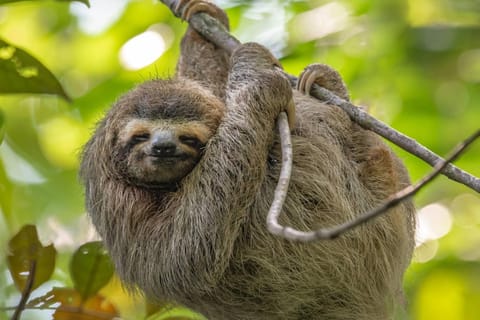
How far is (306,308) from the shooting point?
291 inches

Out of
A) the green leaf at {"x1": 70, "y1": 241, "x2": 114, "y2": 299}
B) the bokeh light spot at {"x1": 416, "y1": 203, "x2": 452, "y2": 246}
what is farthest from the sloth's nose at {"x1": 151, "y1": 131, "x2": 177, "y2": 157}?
the bokeh light spot at {"x1": 416, "y1": 203, "x2": 452, "y2": 246}

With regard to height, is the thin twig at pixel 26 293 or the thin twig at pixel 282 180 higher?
the thin twig at pixel 282 180

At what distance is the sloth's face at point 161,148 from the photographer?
7.05 metres

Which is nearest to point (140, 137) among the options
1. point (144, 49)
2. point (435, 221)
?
point (144, 49)

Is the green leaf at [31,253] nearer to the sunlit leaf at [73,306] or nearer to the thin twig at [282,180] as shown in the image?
the sunlit leaf at [73,306]

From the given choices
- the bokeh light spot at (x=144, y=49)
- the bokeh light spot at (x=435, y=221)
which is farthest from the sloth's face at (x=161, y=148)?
the bokeh light spot at (x=435, y=221)

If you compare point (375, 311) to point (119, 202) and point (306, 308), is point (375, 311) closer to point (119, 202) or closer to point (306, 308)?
point (306, 308)

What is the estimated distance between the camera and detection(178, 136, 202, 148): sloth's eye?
7.18 metres

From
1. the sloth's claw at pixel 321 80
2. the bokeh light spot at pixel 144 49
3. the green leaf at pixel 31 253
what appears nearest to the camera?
the green leaf at pixel 31 253

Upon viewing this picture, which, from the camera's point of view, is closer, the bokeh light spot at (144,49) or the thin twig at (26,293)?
the thin twig at (26,293)

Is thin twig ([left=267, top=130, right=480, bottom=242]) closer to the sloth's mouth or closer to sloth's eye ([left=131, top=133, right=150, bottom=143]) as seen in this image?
the sloth's mouth

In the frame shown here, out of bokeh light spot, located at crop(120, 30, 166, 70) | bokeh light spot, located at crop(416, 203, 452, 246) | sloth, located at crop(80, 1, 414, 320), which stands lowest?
sloth, located at crop(80, 1, 414, 320)

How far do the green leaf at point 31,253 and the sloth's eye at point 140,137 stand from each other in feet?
3.71

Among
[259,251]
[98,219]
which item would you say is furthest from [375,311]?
[98,219]
